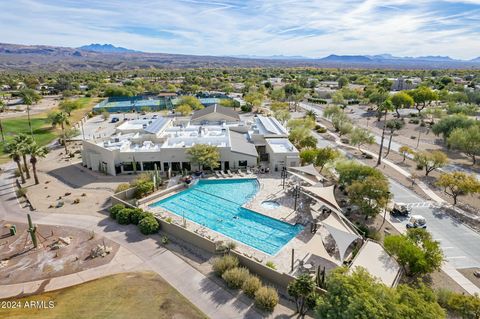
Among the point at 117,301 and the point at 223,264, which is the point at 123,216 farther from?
the point at 223,264

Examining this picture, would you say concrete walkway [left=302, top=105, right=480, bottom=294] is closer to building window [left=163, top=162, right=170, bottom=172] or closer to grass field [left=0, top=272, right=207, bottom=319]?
grass field [left=0, top=272, right=207, bottom=319]

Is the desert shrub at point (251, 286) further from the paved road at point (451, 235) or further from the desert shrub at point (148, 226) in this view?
the paved road at point (451, 235)

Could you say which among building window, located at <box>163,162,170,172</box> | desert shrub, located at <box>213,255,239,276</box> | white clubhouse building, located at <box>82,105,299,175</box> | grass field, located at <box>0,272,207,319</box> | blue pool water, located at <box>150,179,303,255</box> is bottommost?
grass field, located at <box>0,272,207,319</box>

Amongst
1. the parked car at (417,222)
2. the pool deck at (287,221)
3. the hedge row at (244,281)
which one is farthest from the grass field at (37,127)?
the parked car at (417,222)

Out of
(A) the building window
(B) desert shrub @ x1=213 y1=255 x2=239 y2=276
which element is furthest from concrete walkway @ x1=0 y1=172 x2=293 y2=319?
(A) the building window

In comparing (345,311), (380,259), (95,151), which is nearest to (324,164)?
(380,259)

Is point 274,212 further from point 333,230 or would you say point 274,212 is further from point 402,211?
point 402,211
